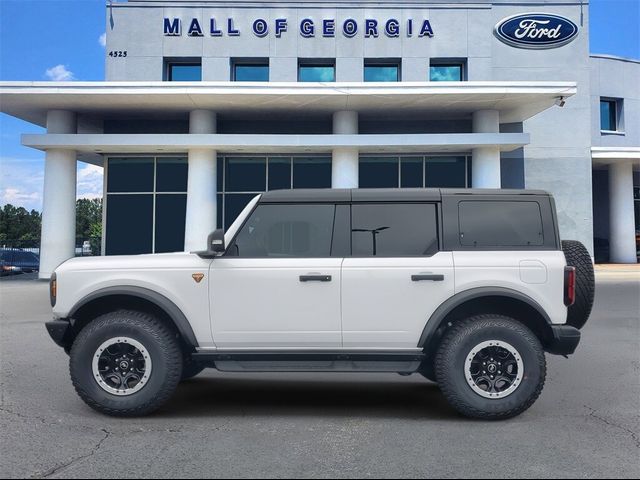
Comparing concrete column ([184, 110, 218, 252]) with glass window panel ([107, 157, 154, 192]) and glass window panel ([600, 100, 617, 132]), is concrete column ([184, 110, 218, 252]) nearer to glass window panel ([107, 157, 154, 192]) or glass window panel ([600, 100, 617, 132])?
glass window panel ([107, 157, 154, 192])

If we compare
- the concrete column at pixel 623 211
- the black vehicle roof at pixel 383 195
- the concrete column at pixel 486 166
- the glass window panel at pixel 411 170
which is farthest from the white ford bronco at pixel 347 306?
the concrete column at pixel 623 211

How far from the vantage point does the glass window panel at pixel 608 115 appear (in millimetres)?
29625

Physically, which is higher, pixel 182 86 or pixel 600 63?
pixel 600 63

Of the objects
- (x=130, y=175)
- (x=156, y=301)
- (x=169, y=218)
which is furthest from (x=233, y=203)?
(x=156, y=301)

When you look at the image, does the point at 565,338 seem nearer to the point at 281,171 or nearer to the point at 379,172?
the point at 379,172

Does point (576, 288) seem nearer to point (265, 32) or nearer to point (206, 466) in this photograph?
point (206, 466)

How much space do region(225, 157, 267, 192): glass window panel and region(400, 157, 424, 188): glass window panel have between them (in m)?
5.76

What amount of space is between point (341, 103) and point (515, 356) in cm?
1709

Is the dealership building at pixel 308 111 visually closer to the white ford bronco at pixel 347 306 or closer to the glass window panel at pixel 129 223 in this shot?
the glass window panel at pixel 129 223

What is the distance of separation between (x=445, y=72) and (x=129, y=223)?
15.5 meters

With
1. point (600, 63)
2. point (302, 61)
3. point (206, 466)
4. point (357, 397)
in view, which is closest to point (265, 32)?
point (302, 61)

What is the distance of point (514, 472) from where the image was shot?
373 cm

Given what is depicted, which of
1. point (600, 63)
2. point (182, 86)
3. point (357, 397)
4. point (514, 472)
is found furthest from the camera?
point (600, 63)

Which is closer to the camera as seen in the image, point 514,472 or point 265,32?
point 514,472
